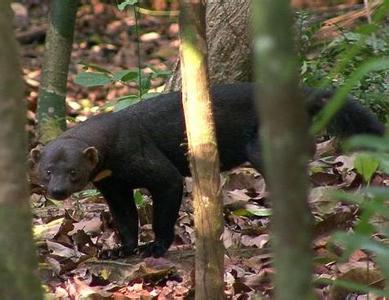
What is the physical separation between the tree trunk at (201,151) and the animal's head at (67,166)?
2.05 metres

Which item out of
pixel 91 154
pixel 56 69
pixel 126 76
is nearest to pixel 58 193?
pixel 91 154

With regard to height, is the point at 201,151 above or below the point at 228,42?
above

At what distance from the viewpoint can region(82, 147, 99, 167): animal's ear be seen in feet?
18.8

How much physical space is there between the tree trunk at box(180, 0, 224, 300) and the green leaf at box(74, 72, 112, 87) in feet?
12.5

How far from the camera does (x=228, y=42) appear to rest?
7.11 m

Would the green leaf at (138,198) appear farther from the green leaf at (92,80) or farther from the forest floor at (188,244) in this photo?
the green leaf at (92,80)

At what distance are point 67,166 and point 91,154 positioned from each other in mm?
156

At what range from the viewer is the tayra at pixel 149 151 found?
18.5 feet

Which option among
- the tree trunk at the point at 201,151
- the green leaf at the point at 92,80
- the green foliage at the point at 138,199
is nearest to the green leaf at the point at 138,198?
the green foliage at the point at 138,199

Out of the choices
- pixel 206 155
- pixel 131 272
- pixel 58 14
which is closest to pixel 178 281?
pixel 131 272

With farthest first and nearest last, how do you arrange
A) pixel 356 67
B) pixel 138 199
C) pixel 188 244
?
pixel 356 67 → pixel 138 199 → pixel 188 244

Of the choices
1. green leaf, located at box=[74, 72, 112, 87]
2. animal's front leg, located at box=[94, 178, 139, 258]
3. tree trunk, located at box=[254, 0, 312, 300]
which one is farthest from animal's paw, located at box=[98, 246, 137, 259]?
tree trunk, located at box=[254, 0, 312, 300]

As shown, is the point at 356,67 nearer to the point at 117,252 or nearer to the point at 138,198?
the point at 138,198

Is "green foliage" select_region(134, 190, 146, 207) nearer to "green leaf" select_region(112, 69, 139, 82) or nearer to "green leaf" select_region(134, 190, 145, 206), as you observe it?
"green leaf" select_region(134, 190, 145, 206)
